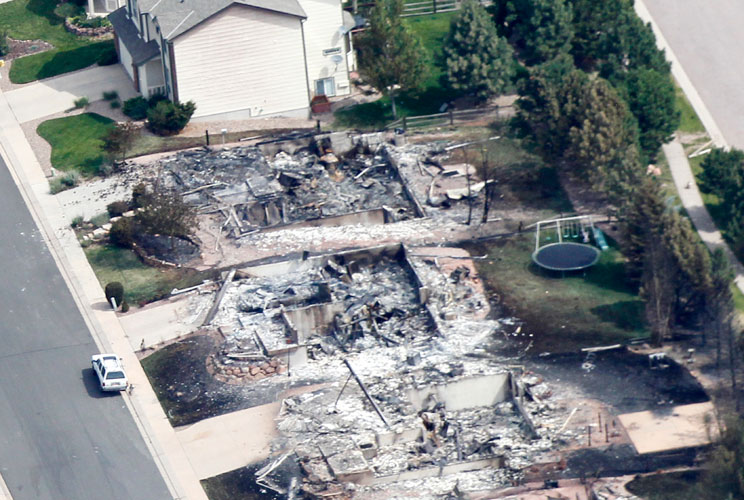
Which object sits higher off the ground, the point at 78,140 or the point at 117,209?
the point at 78,140

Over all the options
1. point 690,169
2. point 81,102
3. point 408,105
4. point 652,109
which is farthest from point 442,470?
point 81,102

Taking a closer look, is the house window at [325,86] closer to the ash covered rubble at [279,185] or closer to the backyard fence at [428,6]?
the ash covered rubble at [279,185]

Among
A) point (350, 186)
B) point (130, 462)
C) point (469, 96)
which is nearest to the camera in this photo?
point (130, 462)

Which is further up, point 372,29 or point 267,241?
point 372,29

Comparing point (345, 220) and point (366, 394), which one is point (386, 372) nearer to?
point (366, 394)

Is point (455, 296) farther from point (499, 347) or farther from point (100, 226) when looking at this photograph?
point (100, 226)

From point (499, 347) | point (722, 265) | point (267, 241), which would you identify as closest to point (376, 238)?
point (267, 241)
